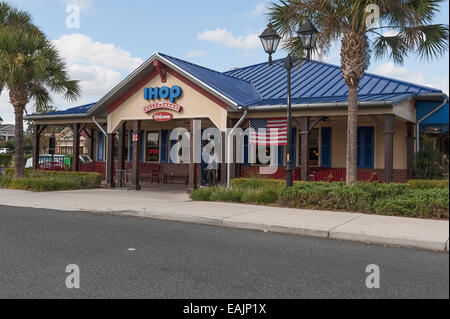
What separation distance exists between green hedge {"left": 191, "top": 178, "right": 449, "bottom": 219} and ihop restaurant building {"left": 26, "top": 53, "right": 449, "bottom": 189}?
2.23 metres

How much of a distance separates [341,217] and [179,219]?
3764 millimetres

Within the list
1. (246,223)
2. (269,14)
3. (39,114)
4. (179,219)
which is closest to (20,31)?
(39,114)

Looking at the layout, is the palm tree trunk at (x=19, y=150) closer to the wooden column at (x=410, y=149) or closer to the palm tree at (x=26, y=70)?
the palm tree at (x=26, y=70)

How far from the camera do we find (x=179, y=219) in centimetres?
995

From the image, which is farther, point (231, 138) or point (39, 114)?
point (39, 114)

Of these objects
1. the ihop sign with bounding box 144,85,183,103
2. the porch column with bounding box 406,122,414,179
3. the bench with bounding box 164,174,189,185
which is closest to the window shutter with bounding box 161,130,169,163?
the bench with bounding box 164,174,189,185

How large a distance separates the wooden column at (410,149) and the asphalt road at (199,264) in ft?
32.2

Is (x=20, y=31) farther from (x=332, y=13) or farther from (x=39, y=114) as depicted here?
(x=332, y=13)

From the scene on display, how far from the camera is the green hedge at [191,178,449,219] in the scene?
31.9 feet

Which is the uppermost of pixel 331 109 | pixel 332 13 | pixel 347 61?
pixel 332 13

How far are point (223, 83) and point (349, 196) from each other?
8.75m

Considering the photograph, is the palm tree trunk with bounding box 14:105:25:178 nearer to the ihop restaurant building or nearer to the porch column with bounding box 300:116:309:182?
the ihop restaurant building
